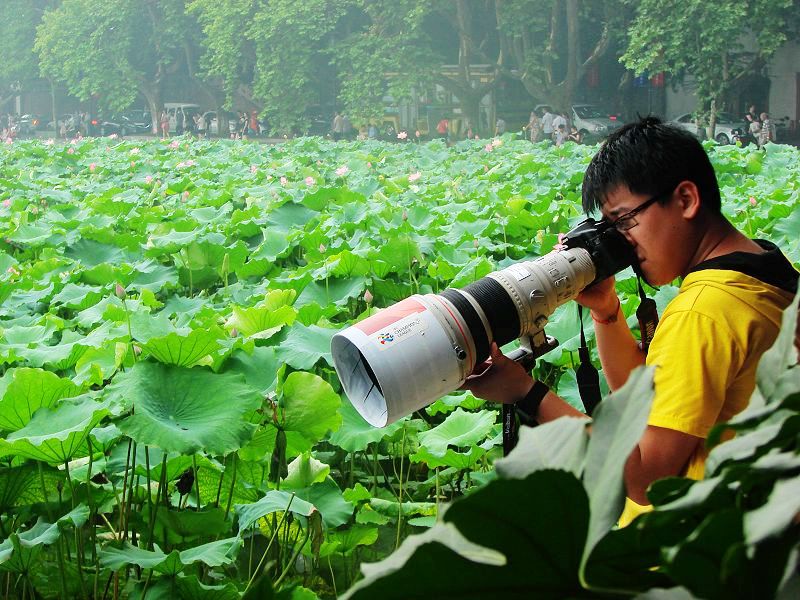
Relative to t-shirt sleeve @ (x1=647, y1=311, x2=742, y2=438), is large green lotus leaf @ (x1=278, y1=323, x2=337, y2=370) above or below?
below

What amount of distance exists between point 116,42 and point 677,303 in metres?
24.5

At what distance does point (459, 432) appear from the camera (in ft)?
5.43

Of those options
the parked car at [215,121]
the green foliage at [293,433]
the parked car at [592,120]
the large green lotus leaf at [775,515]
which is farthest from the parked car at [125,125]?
the large green lotus leaf at [775,515]

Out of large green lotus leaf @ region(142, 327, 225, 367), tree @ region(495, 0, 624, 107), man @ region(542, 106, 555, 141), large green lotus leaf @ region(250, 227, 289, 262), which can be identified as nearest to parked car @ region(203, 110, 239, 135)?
tree @ region(495, 0, 624, 107)

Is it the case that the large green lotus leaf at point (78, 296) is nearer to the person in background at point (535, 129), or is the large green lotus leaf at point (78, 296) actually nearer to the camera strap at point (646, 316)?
the camera strap at point (646, 316)

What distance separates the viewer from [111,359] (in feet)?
5.67

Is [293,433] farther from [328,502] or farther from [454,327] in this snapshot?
[454,327]

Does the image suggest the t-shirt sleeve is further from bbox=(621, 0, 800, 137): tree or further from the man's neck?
bbox=(621, 0, 800, 137): tree

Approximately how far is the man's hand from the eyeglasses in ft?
0.65

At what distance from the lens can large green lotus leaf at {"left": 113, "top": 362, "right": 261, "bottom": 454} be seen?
125 cm

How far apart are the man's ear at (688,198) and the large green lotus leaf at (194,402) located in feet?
1.86

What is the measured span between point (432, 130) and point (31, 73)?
44.6 ft

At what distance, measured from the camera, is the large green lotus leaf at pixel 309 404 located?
144 cm

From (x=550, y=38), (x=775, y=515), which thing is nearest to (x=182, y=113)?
(x=550, y=38)
